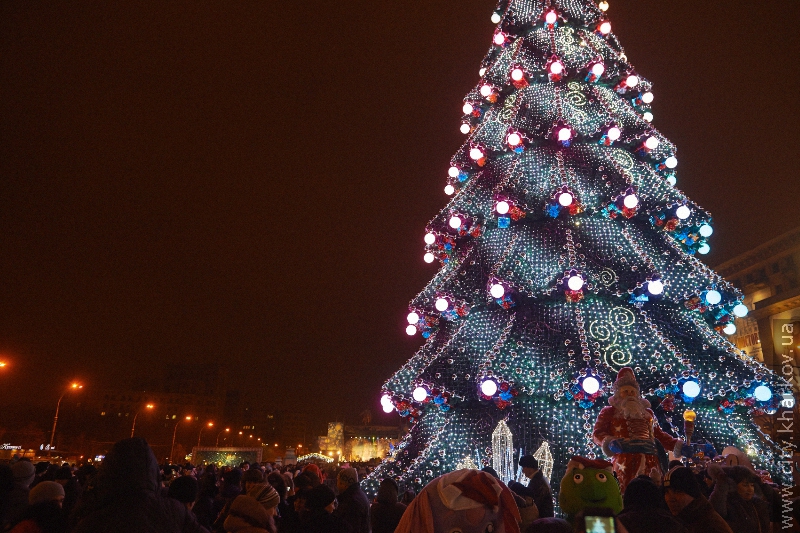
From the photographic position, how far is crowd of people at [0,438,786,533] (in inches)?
114

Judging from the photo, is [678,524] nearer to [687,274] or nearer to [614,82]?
[687,274]

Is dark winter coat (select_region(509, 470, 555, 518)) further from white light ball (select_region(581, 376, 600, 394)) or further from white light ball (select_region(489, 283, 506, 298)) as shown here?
white light ball (select_region(489, 283, 506, 298))

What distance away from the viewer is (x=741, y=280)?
147 ft

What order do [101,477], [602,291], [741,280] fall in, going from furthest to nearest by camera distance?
[741,280], [602,291], [101,477]

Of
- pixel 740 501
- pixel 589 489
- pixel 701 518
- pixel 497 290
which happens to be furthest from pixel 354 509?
pixel 497 290

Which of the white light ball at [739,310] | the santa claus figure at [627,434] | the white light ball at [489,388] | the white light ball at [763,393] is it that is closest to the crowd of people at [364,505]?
the santa claus figure at [627,434]

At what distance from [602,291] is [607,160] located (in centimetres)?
336

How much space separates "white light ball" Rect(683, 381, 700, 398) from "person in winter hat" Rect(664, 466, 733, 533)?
239 inches

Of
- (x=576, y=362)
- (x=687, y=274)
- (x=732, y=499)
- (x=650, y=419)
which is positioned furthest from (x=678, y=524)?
(x=687, y=274)

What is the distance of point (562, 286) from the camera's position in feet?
35.2

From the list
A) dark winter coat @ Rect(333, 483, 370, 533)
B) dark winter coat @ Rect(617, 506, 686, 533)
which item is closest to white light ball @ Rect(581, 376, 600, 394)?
dark winter coat @ Rect(333, 483, 370, 533)

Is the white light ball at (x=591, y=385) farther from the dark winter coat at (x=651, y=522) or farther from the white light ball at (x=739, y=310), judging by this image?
the dark winter coat at (x=651, y=522)

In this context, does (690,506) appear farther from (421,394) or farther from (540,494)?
(421,394)

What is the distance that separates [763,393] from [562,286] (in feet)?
13.5
